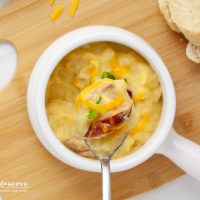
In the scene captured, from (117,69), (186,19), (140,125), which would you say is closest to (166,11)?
(186,19)

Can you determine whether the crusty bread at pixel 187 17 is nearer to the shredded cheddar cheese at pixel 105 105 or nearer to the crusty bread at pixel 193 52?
the crusty bread at pixel 193 52

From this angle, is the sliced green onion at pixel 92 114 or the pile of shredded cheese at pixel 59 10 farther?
the pile of shredded cheese at pixel 59 10

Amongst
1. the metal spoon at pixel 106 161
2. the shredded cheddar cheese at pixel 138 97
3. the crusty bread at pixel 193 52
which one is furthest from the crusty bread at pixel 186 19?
the metal spoon at pixel 106 161

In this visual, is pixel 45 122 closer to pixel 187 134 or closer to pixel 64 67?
pixel 64 67

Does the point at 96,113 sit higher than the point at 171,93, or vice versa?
the point at 96,113

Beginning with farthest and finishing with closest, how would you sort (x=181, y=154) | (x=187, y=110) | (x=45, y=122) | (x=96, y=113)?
(x=187, y=110), (x=181, y=154), (x=45, y=122), (x=96, y=113)

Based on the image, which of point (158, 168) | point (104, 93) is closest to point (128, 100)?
point (104, 93)

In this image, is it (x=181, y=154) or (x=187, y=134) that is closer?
(x=181, y=154)
